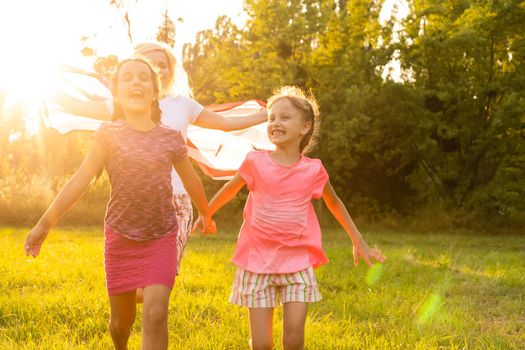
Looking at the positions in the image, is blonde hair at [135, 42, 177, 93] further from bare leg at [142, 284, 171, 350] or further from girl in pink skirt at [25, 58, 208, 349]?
bare leg at [142, 284, 171, 350]

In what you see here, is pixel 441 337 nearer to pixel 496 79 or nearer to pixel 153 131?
pixel 153 131

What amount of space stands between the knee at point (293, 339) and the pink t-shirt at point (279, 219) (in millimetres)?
382

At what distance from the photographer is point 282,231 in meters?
3.99

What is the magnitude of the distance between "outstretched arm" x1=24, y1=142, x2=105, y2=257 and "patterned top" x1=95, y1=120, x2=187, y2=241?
2.9 inches

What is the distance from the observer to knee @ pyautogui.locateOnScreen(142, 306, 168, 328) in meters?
3.53

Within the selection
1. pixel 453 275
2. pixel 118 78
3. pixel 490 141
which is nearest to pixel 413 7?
pixel 490 141

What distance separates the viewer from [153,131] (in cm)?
391

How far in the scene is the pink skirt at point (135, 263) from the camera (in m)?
3.67

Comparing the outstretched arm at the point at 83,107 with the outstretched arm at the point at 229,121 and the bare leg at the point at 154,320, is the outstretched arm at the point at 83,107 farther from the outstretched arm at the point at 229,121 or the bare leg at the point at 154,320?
the bare leg at the point at 154,320

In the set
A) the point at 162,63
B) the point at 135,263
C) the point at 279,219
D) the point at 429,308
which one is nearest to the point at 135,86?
the point at 162,63

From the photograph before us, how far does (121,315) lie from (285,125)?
1664mm

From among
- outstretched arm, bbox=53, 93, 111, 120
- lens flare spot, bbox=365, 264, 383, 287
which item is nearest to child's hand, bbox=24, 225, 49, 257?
outstretched arm, bbox=53, 93, 111, 120

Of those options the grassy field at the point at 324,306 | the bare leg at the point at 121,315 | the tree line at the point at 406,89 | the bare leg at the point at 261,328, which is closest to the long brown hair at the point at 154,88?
the bare leg at the point at 121,315

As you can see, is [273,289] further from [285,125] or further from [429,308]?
[429,308]
